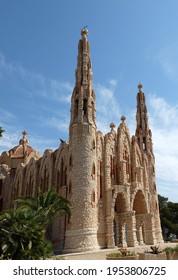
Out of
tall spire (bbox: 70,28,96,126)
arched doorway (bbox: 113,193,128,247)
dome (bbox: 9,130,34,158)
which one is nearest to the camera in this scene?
arched doorway (bbox: 113,193,128,247)

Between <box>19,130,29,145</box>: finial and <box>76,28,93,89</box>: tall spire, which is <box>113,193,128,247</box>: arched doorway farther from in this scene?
<box>19,130,29,145</box>: finial

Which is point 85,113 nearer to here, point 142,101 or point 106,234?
point 106,234

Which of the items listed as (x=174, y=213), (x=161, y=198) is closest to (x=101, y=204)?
(x=174, y=213)

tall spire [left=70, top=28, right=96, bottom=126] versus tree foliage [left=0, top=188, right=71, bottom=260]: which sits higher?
tall spire [left=70, top=28, right=96, bottom=126]

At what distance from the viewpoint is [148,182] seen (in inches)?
1448

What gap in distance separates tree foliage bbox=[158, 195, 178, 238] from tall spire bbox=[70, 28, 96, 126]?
1191 inches

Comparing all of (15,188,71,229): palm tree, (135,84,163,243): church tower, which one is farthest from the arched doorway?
(15,188,71,229): palm tree

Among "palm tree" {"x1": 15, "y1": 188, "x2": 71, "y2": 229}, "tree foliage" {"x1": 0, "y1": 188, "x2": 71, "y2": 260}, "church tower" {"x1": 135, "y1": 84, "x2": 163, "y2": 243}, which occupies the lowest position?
"tree foliage" {"x1": 0, "y1": 188, "x2": 71, "y2": 260}

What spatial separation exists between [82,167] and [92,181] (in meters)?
1.61

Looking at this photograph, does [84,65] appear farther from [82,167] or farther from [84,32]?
[82,167]

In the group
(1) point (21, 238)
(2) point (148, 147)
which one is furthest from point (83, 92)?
(1) point (21, 238)

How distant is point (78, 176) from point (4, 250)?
1331cm

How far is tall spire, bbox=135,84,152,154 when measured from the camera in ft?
131

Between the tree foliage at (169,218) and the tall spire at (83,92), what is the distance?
30.2 metres
